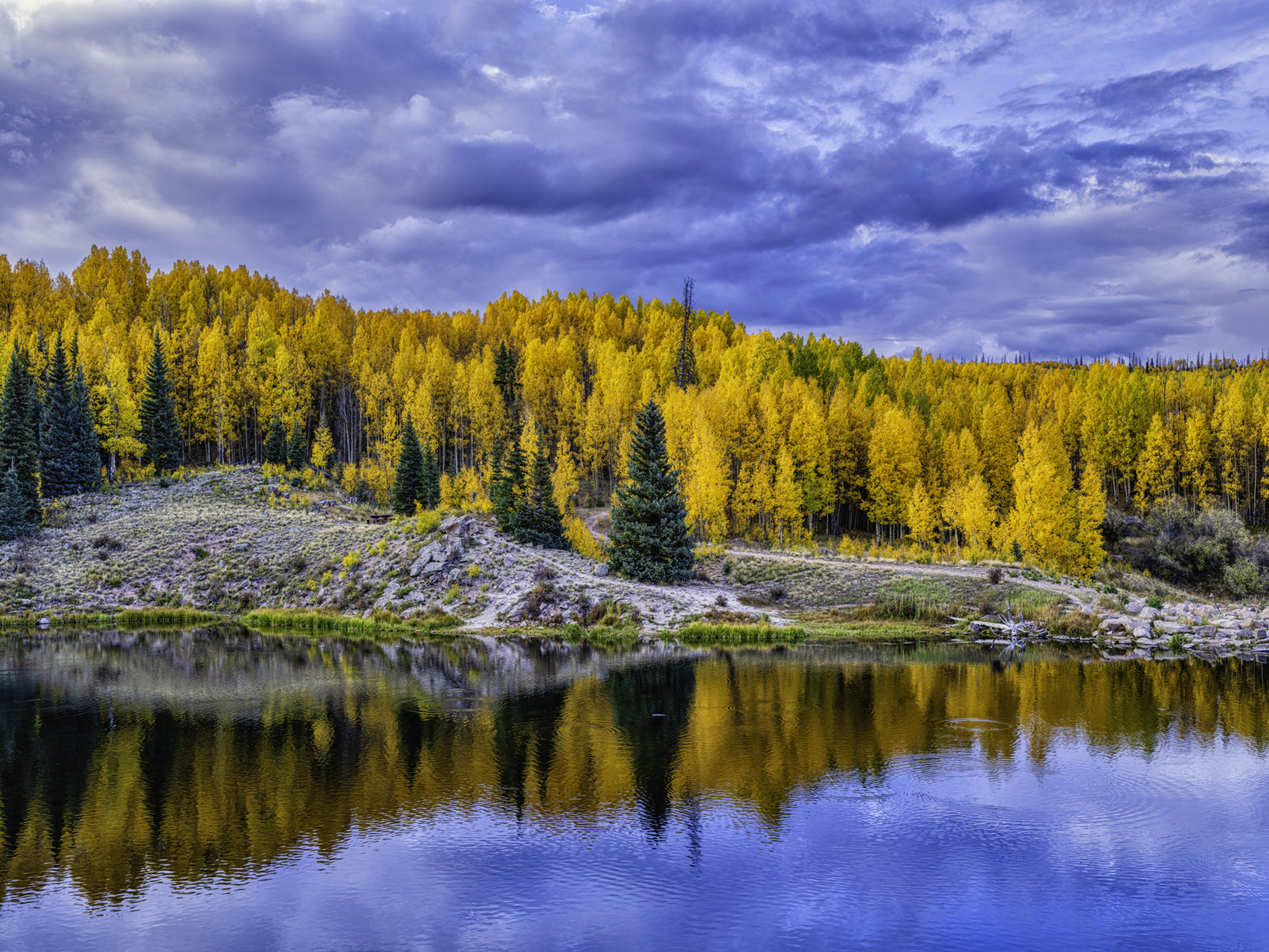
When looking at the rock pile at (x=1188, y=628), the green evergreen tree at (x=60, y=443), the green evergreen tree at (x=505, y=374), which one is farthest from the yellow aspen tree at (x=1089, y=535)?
the green evergreen tree at (x=60, y=443)

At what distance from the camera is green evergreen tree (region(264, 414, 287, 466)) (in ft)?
245

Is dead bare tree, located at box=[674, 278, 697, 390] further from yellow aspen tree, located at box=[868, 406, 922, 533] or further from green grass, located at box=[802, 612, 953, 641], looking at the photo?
green grass, located at box=[802, 612, 953, 641]

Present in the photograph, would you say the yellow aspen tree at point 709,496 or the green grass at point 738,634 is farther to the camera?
the yellow aspen tree at point 709,496

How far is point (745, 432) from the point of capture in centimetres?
6906

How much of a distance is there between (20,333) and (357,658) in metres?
74.2

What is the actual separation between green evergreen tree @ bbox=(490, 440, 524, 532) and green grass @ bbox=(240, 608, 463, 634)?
26.2 feet

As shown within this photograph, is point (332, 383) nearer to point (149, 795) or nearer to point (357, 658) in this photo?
point (357, 658)

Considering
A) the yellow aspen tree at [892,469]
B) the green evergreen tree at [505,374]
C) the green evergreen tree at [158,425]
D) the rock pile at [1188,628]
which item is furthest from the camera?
the green evergreen tree at [505,374]

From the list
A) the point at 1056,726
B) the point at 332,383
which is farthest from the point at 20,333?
the point at 1056,726

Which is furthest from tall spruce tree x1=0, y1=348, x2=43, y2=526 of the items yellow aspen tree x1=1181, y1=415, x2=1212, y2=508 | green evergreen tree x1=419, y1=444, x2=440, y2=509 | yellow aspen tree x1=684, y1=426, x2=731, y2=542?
yellow aspen tree x1=1181, y1=415, x2=1212, y2=508

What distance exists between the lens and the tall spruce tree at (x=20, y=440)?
5688cm

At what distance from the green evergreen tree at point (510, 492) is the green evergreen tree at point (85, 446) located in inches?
1434

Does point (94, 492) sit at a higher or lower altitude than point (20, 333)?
lower

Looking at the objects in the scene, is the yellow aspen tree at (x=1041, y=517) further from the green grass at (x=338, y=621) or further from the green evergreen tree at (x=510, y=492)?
the green grass at (x=338, y=621)
